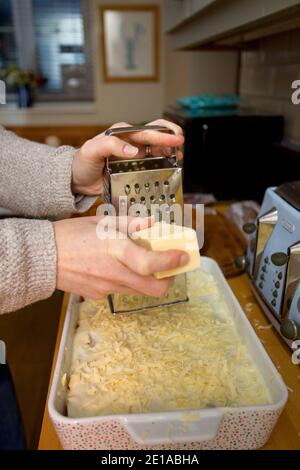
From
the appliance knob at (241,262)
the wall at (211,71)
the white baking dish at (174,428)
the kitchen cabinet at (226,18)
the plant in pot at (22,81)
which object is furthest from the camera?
the plant in pot at (22,81)

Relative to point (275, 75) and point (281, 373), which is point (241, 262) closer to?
point (281, 373)

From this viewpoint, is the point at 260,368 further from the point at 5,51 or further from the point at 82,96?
the point at 5,51

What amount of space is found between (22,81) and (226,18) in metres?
2.35

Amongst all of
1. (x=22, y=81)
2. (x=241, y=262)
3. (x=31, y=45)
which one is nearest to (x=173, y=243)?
(x=241, y=262)

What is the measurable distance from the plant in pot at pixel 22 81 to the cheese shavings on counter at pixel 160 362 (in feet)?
8.76

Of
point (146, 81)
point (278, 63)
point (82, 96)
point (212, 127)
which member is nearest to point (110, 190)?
point (212, 127)

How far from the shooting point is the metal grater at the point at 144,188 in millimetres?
707

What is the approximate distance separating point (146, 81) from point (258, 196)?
185cm

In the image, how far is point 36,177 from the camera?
85cm

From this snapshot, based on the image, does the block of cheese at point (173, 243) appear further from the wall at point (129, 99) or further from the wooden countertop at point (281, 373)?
the wall at point (129, 99)

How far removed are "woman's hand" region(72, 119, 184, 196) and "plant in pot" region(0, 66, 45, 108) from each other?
8.16ft

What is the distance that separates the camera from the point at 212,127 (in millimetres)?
1434

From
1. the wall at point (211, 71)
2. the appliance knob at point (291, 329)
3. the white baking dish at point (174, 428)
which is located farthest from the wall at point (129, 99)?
the white baking dish at point (174, 428)

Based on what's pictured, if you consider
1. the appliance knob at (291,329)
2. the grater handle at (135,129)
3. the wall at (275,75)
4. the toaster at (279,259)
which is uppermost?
the wall at (275,75)
